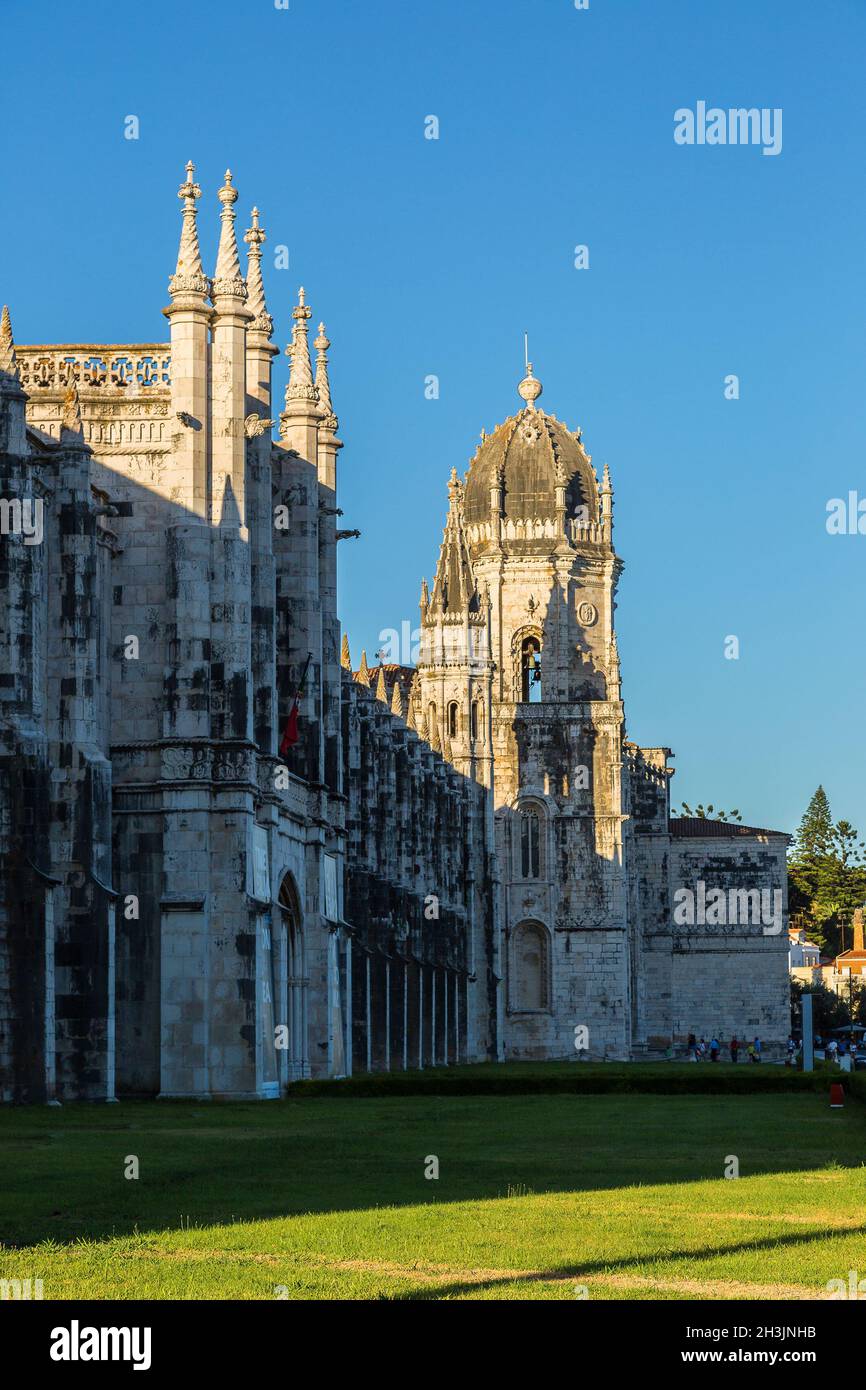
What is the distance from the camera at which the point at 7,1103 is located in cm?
4231

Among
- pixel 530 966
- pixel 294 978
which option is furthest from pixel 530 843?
pixel 294 978

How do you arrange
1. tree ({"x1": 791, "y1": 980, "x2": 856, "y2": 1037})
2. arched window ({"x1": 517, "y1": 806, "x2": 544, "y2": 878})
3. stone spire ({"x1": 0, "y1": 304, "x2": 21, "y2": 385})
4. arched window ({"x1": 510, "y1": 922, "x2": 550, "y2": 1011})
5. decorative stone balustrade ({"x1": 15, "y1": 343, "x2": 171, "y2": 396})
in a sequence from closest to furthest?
stone spire ({"x1": 0, "y1": 304, "x2": 21, "y2": 385}) < decorative stone balustrade ({"x1": 15, "y1": 343, "x2": 171, "y2": 396}) < arched window ({"x1": 510, "y1": 922, "x2": 550, "y2": 1011}) < arched window ({"x1": 517, "y1": 806, "x2": 544, "y2": 878}) < tree ({"x1": 791, "y1": 980, "x2": 856, "y2": 1037})

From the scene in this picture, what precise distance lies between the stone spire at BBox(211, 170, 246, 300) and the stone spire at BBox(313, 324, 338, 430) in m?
9.15

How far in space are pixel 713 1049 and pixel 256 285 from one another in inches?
2611

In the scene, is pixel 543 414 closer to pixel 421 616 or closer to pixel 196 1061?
pixel 421 616

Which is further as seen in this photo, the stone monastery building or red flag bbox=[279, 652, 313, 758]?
red flag bbox=[279, 652, 313, 758]

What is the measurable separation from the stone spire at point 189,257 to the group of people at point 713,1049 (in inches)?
2545

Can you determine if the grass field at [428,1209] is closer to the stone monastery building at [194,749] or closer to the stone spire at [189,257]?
the stone monastery building at [194,749]

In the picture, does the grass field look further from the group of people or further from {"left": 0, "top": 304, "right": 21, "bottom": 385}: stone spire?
the group of people

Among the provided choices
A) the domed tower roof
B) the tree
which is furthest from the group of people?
the domed tower roof

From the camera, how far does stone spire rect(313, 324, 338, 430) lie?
62.8 meters

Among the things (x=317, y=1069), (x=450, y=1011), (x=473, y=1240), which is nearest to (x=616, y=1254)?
(x=473, y=1240)

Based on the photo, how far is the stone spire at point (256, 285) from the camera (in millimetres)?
55344
